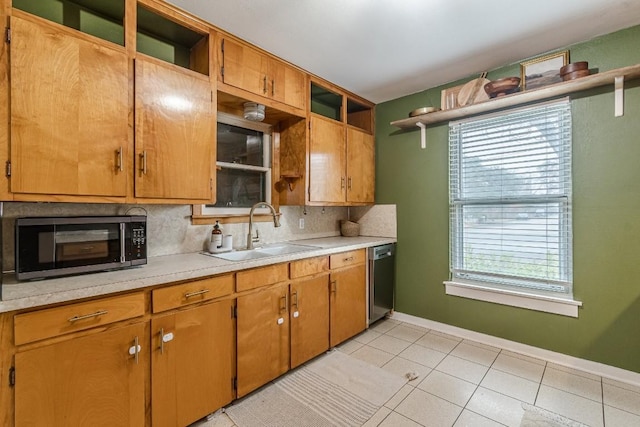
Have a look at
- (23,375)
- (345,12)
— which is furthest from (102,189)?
(345,12)

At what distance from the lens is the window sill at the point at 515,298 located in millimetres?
2381

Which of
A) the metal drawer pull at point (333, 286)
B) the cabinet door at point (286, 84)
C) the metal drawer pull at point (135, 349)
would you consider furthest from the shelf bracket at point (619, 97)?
the metal drawer pull at point (135, 349)

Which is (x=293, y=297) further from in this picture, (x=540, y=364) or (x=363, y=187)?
(x=540, y=364)

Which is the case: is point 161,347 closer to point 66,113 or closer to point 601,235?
point 66,113

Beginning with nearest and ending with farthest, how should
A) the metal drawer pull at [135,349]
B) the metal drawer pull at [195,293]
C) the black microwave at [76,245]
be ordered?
1. the black microwave at [76,245]
2. the metal drawer pull at [135,349]
3. the metal drawer pull at [195,293]

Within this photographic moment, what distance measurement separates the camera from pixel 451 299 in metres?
3.03

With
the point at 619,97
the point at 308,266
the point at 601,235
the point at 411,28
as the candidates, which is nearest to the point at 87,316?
the point at 308,266

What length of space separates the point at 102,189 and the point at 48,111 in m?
0.43

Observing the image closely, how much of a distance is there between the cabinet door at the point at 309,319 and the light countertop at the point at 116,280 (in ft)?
1.27

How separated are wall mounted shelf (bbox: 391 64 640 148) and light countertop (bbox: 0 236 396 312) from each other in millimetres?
2118

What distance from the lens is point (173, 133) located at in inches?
73.1

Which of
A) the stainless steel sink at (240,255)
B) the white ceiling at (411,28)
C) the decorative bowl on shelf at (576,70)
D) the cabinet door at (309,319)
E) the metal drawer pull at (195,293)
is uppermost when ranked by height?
the white ceiling at (411,28)

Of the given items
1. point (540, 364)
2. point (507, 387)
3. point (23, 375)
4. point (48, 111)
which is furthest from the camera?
point (540, 364)

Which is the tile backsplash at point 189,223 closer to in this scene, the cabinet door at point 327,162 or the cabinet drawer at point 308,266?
the cabinet door at point 327,162
